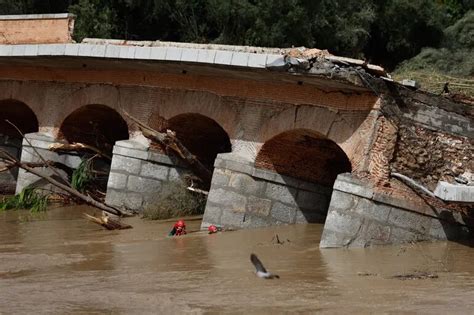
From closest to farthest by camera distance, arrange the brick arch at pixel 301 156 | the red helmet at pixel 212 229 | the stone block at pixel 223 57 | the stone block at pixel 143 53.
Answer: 1. the stone block at pixel 223 57
2. the red helmet at pixel 212 229
3. the brick arch at pixel 301 156
4. the stone block at pixel 143 53

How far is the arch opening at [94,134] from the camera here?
16.5 metres

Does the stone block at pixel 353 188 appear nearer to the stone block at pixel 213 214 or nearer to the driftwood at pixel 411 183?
the driftwood at pixel 411 183

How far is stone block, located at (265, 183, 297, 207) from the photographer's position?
1327 cm

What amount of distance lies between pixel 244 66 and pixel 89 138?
6.14 metres

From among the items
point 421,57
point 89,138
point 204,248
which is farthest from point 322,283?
point 421,57

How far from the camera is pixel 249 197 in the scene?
13188 mm

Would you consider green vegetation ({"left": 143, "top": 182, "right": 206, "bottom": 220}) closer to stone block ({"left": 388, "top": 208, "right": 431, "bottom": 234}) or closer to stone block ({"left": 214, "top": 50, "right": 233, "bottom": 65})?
stone block ({"left": 214, "top": 50, "right": 233, "bottom": 65})

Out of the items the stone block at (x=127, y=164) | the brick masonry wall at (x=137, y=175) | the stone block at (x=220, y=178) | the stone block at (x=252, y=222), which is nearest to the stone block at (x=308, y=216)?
the stone block at (x=252, y=222)

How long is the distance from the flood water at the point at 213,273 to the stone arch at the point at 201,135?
2.23 metres

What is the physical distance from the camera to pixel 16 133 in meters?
19.5

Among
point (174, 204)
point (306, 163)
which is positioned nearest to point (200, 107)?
point (174, 204)

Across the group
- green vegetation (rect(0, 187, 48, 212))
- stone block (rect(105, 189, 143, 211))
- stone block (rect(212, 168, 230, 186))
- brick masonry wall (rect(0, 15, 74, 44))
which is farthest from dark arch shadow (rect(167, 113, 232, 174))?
brick masonry wall (rect(0, 15, 74, 44))

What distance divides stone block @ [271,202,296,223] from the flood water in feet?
0.90

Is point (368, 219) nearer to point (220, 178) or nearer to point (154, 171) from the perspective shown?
point (220, 178)
